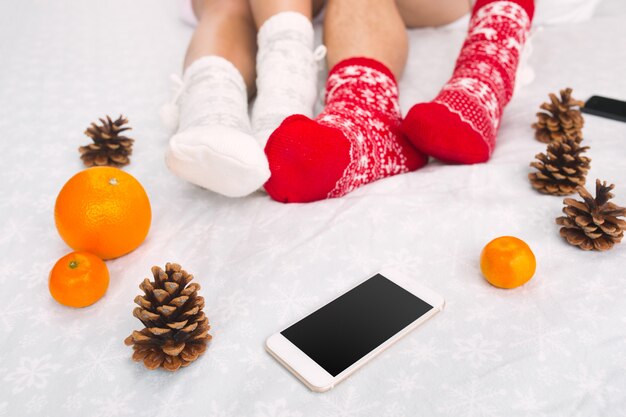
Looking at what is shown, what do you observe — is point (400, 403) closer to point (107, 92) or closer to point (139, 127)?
point (139, 127)

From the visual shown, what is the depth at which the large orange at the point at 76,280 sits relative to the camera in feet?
1.91

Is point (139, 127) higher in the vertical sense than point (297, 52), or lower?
lower

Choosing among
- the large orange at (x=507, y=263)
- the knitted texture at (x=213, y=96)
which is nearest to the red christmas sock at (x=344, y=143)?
the knitted texture at (x=213, y=96)

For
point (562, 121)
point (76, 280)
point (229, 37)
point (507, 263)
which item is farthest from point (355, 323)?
point (229, 37)

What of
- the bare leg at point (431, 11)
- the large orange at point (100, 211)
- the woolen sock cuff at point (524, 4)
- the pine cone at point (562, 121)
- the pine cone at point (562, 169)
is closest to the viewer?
the large orange at point (100, 211)

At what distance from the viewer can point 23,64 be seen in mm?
1179

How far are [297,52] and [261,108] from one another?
121mm

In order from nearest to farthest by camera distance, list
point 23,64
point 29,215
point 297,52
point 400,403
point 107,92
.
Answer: point 400,403, point 29,215, point 297,52, point 107,92, point 23,64

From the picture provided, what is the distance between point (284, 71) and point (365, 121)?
160mm

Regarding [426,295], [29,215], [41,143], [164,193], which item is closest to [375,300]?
[426,295]

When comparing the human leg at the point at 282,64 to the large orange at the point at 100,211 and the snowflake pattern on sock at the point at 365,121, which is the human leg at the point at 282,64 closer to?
the snowflake pattern on sock at the point at 365,121

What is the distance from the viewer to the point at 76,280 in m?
0.58

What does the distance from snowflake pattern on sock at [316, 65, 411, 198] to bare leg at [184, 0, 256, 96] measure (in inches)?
6.6

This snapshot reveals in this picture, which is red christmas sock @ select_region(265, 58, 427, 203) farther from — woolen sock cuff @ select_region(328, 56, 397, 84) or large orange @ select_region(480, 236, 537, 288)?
large orange @ select_region(480, 236, 537, 288)
